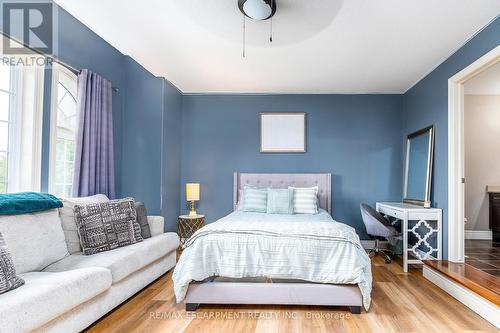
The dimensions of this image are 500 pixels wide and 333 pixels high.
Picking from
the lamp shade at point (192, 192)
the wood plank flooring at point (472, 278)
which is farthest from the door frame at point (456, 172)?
the lamp shade at point (192, 192)

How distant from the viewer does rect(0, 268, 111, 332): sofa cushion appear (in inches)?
57.1

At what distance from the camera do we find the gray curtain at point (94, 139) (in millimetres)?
3129

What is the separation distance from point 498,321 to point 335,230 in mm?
1359

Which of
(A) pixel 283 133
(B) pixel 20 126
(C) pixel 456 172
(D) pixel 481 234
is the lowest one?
(D) pixel 481 234

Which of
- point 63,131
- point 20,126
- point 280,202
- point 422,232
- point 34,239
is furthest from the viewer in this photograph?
point 280,202

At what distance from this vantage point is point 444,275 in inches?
116

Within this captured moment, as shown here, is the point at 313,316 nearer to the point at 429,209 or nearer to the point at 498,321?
the point at 498,321

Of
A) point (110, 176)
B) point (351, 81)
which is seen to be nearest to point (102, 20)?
point (110, 176)

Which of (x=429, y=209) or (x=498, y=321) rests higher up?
(x=429, y=209)

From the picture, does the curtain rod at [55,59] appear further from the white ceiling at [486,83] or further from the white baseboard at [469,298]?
the white ceiling at [486,83]

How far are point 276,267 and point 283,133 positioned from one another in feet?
9.45

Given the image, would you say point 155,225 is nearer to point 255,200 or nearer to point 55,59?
point 255,200

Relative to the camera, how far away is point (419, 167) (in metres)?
4.16

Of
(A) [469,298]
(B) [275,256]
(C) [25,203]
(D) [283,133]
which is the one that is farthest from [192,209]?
(A) [469,298]
